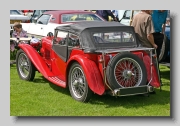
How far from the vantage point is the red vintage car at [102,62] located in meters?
6.25

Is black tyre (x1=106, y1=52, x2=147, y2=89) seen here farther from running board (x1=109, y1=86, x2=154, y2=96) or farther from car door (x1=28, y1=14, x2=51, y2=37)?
car door (x1=28, y1=14, x2=51, y2=37)

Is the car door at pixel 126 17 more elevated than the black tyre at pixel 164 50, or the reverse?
the car door at pixel 126 17

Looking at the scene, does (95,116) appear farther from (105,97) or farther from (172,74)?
(172,74)

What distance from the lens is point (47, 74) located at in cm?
766

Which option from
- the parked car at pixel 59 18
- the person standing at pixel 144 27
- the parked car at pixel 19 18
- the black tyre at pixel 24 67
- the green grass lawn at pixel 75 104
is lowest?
the green grass lawn at pixel 75 104

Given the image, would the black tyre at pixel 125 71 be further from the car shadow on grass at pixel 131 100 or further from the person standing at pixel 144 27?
the person standing at pixel 144 27

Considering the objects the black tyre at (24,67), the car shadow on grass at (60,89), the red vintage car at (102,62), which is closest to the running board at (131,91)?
the red vintage car at (102,62)

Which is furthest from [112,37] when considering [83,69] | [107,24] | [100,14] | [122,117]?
[100,14]

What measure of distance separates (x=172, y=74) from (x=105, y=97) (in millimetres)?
1303

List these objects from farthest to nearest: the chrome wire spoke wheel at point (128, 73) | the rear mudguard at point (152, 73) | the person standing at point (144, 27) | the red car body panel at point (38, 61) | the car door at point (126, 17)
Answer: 1. the car door at point (126, 17)
2. the red car body panel at point (38, 61)
3. the person standing at point (144, 27)
4. the rear mudguard at point (152, 73)
5. the chrome wire spoke wheel at point (128, 73)

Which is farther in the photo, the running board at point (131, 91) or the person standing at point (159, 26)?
the person standing at point (159, 26)

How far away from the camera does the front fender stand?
7745 mm

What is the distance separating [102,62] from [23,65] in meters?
2.72

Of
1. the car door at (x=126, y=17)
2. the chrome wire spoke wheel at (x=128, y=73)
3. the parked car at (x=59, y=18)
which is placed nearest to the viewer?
the chrome wire spoke wheel at (x=128, y=73)
